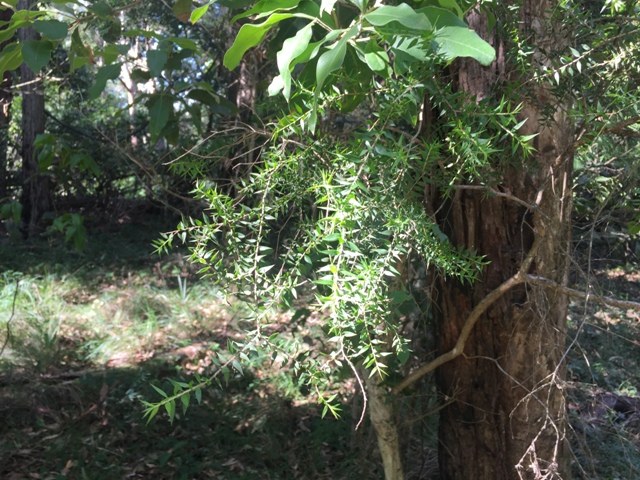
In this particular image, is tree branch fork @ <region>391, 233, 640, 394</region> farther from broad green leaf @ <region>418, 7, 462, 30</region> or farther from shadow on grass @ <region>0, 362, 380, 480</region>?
shadow on grass @ <region>0, 362, 380, 480</region>

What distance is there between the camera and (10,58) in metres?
2.75

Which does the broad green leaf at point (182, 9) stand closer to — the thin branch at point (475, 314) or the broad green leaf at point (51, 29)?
the broad green leaf at point (51, 29)

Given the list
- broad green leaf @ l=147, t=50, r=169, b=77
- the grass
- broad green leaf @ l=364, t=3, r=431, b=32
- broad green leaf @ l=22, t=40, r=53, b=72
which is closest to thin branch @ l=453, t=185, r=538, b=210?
broad green leaf @ l=364, t=3, r=431, b=32

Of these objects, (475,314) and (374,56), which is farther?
(475,314)

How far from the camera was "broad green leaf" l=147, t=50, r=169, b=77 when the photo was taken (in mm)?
2773

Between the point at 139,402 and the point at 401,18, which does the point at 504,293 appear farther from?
the point at 139,402

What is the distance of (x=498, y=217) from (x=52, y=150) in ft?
8.07

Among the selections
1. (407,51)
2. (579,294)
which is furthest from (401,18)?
(579,294)

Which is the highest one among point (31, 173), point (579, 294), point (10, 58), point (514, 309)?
point (10, 58)

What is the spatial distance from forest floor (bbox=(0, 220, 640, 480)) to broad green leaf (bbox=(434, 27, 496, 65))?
4.26 ft

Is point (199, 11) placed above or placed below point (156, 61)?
above

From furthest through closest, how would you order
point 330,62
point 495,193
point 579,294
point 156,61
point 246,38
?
point 156,61
point 579,294
point 495,193
point 246,38
point 330,62

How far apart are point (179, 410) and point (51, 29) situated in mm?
2625

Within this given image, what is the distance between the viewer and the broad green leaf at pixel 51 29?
99.4 inches
